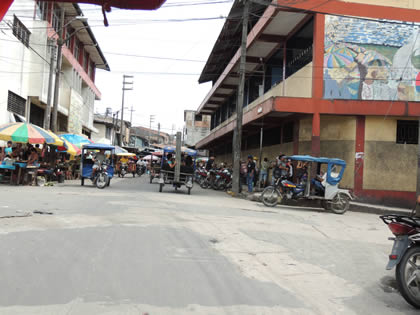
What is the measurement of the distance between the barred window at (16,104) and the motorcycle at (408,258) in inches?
851

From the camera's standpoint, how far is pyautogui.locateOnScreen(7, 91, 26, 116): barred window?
21.5m

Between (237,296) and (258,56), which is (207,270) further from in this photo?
(258,56)

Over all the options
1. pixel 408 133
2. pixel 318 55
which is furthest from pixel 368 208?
pixel 318 55

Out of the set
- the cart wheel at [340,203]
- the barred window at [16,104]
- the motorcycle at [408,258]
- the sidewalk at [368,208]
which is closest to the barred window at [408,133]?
the sidewalk at [368,208]

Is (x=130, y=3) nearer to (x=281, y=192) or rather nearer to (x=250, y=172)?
(x=281, y=192)

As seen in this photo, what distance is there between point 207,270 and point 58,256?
1968 mm

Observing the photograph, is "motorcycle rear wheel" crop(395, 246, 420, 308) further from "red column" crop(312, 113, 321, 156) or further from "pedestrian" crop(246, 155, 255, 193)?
"pedestrian" crop(246, 155, 255, 193)

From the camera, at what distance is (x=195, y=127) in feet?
226

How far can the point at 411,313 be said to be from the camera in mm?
4012

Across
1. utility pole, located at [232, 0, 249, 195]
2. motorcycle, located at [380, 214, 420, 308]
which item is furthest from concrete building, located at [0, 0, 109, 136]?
motorcycle, located at [380, 214, 420, 308]

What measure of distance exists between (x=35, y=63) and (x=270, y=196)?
17929 mm

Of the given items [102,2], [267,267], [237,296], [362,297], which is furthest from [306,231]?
[102,2]

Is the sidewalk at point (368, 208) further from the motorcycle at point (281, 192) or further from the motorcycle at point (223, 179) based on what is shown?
the motorcycle at point (223, 179)

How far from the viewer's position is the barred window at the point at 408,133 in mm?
16703
